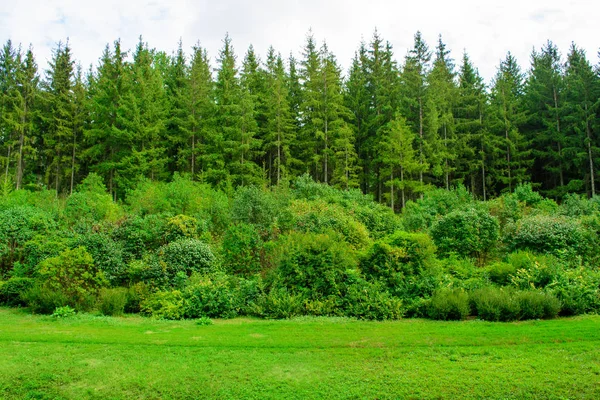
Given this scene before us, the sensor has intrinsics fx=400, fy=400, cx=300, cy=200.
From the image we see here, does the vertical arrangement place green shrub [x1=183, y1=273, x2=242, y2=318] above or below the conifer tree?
below

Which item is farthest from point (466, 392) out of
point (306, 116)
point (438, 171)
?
point (306, 116)

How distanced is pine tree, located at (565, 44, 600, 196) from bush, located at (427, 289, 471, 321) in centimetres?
2603

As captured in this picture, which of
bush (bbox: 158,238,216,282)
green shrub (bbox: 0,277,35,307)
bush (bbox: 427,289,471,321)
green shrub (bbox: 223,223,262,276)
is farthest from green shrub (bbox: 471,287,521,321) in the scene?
Answer: green shrub (bbox: 0,277,35,307)

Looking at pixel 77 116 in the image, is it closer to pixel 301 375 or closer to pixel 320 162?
pixel 320 162

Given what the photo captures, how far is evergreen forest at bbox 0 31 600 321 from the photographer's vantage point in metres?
9.78

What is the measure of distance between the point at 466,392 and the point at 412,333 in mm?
2188

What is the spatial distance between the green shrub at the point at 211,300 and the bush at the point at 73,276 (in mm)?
2550

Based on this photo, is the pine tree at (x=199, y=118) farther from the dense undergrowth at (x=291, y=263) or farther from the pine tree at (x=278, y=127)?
the dense undergrowth at (x=291, y=263)

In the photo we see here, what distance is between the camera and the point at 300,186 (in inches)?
742

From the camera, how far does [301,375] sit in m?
5.37

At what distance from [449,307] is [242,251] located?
6.33 meters

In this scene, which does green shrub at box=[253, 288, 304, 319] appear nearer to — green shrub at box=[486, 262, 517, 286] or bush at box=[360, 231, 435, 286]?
bush at box=[360, 231, 435, 286]

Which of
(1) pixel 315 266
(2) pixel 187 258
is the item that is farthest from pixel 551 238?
(2) pixel 187 258

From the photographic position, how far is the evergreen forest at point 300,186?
385 inches
